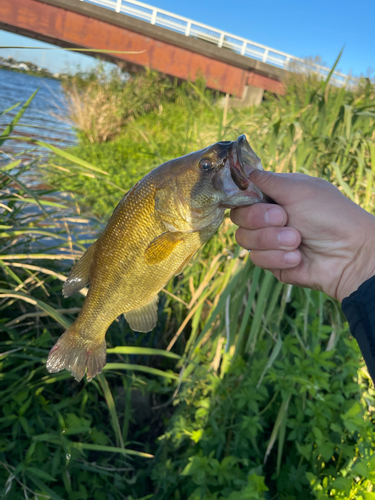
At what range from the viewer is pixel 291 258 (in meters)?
1.60

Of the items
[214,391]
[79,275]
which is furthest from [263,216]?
[214,391]

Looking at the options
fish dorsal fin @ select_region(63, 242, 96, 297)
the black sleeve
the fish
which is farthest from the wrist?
fish dorsal fin @ select_region(63, 242, 96, 297)

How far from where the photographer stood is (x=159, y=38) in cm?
1831

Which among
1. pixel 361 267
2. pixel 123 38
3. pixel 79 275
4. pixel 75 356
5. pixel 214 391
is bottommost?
pixel 214 391

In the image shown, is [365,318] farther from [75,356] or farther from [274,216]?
[75,356]

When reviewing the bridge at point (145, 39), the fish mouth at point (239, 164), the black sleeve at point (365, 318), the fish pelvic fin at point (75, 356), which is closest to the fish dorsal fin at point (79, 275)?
the fish pelvic fin at point (75, 356)

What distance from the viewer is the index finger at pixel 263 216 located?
152 centimetres

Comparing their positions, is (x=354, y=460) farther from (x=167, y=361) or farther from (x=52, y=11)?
(x=52, y=11)

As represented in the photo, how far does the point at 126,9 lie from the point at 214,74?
17.9 ft

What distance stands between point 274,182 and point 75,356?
3.70 feet

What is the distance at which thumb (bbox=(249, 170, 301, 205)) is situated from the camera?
150 centimetres

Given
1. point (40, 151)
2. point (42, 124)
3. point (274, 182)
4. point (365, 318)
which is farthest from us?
point (42, 124)

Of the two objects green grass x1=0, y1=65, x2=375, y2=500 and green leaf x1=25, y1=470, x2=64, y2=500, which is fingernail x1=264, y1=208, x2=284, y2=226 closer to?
green grass x1=0, y1=65, x2=375, y2=500

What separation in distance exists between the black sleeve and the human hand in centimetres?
19
